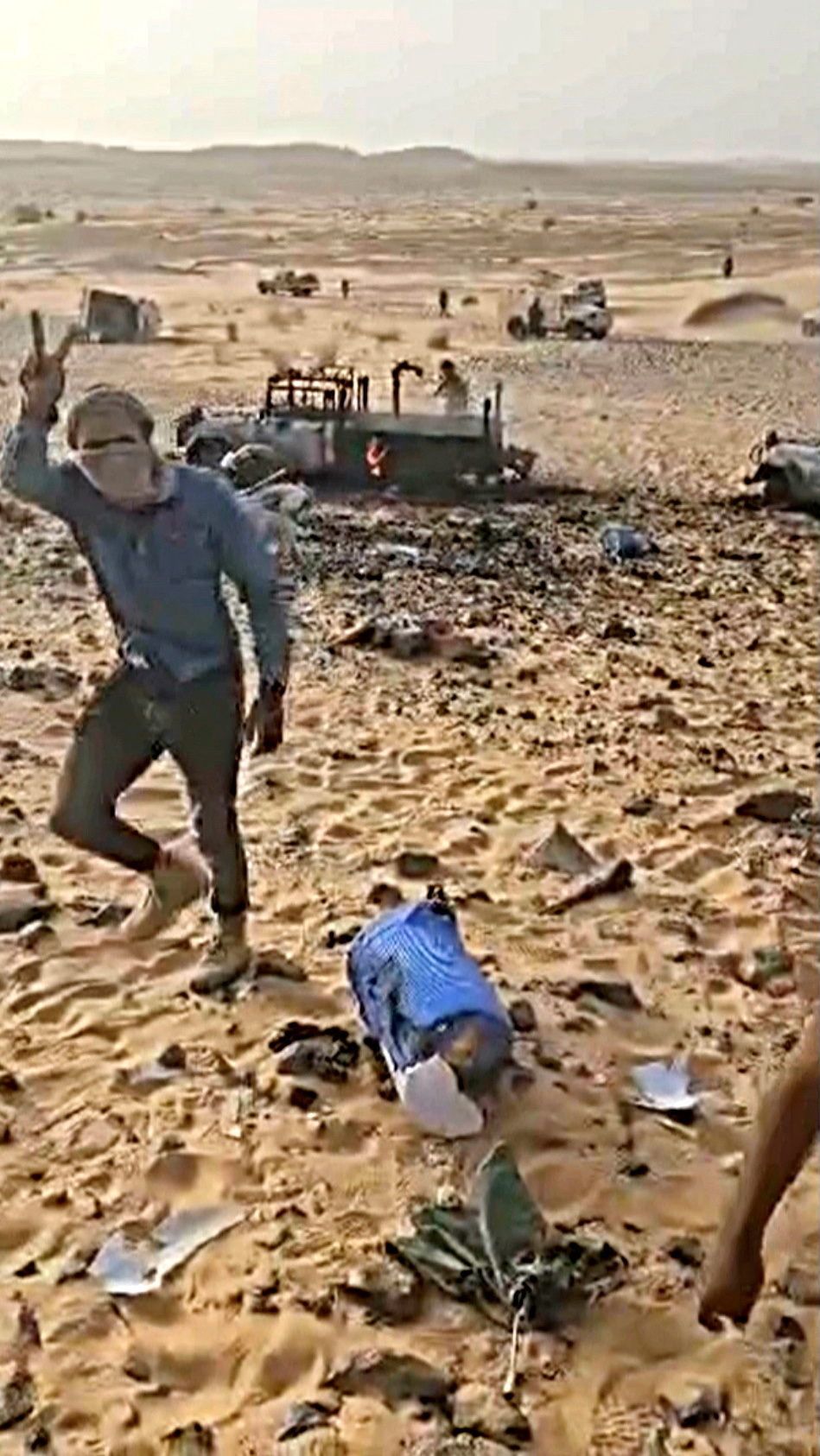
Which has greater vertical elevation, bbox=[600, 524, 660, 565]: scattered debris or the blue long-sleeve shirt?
the blue long-sleeve shirt

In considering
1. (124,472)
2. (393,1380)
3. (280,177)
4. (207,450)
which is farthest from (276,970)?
(280,177)

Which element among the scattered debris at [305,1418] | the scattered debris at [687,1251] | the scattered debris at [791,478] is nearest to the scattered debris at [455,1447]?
the scattered debris at [305,1418]

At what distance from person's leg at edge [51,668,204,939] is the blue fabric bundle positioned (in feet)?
2.01

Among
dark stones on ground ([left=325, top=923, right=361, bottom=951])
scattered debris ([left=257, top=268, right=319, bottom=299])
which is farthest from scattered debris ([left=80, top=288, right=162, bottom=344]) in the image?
dark stones on ground ([left=325, top=923, right=361, bottom=951])

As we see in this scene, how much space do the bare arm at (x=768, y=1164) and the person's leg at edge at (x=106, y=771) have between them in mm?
2022

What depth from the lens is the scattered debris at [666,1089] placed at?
4023mm

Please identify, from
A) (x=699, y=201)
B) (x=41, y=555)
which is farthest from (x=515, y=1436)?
(x=699, y=201)

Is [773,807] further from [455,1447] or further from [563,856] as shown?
[455,1447]

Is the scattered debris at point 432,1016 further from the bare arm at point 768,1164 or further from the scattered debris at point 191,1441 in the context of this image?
the bare arm at point 768,1164

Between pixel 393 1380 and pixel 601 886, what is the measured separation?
224cm

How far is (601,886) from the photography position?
5.19m

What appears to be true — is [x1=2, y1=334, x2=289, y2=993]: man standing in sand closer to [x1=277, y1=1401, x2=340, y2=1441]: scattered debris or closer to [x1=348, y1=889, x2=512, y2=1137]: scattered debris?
[x1=348, y1=889, x2=512, y2=1137]: scattered debris

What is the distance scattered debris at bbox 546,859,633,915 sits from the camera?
16.8ft

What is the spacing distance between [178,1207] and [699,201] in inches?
3406
